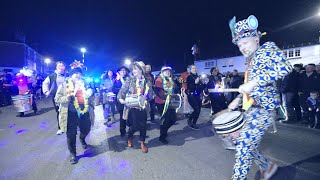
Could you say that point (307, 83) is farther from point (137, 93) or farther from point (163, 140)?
point (137, 93)

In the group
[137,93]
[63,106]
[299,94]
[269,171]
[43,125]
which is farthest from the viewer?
[43,125]

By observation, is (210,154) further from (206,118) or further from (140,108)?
(206,118)

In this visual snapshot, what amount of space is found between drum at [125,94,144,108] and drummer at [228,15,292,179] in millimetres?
2649

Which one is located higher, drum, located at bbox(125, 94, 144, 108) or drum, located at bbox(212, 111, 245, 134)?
drum, located at bbox(125, 94, 144, 108)

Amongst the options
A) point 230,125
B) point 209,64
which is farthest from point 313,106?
point 209,64

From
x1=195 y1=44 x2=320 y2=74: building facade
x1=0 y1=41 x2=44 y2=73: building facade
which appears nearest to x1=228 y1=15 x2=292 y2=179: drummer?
x1=195 y1=44 x2=320 y2=74: building facade

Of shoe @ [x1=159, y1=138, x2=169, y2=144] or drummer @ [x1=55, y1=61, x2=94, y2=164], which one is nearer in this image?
drummer @ [x1=55, y1=61, x2=94, y2=164]

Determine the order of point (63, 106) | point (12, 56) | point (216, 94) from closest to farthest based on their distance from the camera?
point (63, 106)
point (216, 94)
point (12, 56)

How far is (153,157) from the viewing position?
16.4 feet

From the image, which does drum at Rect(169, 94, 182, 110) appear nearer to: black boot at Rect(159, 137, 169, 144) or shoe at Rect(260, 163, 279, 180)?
black boot at Rect(159, 137, 169, 144)

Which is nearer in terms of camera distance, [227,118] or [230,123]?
[230,123]

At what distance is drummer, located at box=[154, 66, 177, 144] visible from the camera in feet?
19.7

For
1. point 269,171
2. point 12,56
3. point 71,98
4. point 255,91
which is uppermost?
point 12,56

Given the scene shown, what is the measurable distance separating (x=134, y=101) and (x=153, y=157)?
54.1 inches
